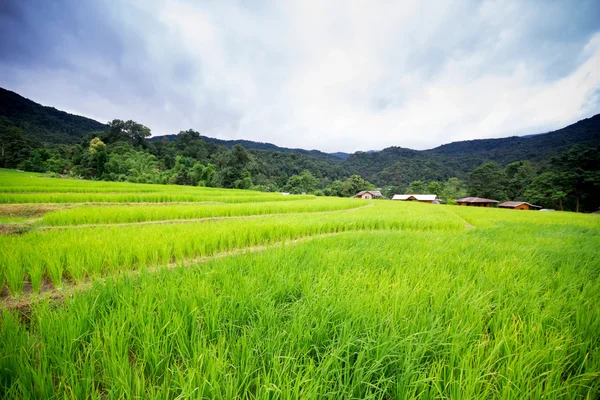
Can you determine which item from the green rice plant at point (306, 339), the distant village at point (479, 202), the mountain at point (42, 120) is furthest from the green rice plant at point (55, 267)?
the mountain at point (42, 120)

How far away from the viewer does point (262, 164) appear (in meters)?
66.9

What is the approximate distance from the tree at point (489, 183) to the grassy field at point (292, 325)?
185 ft

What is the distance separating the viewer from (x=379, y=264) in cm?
294

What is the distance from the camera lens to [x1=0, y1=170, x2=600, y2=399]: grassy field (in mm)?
1100

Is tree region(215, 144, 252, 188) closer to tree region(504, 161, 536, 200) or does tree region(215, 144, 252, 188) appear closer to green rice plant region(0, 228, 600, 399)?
green rice plant region(0, 228, 600, 399)

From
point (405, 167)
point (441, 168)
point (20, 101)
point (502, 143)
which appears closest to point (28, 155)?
point (20, 101)

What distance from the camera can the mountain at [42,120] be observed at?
71.4 metres

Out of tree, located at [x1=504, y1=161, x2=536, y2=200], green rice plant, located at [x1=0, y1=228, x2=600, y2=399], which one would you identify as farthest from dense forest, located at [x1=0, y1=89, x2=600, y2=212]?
green rice plant, located at [x1=0, y1=228, x2=600, y2=399]

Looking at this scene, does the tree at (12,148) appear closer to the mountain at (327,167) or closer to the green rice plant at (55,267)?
the mountain at (327,167)

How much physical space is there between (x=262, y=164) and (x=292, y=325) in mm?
67655

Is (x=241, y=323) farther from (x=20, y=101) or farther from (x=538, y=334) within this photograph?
(x=20, y=101)

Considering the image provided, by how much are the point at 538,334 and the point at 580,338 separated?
1.20ft

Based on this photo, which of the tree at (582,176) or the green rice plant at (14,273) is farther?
the tree at (582,176)

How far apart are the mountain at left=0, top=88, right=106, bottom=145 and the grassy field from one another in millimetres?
103604
